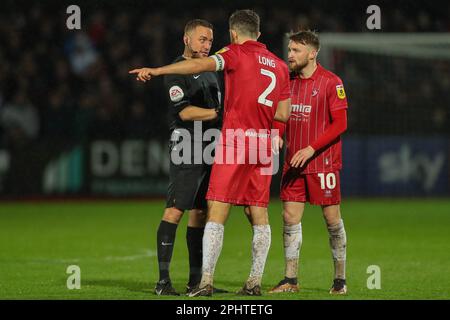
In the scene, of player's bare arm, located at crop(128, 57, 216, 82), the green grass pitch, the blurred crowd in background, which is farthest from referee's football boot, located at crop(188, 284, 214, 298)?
the blurred crowd in background

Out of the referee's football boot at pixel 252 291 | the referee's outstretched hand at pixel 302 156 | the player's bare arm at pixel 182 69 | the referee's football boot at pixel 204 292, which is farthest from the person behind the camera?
the referee's outstretched hand at pixel 302 156

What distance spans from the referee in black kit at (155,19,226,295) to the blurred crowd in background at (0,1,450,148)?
11830 mm

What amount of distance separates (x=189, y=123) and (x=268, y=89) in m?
0.78

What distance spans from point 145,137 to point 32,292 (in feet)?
39.4

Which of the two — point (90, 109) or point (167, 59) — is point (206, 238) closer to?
point (90, 109)

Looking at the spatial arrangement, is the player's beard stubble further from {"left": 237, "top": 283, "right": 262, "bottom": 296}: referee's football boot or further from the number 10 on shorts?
{"left": 237, "top": 283, "right": 262, "bottom": 296}: referee's football boot

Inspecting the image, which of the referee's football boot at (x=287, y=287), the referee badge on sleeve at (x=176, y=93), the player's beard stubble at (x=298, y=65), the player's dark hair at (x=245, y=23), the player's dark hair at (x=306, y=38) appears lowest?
the referee's football boot at (x=287, y=287)

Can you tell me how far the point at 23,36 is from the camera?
74.7ft

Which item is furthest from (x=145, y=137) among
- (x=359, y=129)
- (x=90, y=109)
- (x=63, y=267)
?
(x=63, y=267)

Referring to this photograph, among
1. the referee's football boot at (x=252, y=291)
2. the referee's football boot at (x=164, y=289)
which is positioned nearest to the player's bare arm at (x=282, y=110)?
the referee's football boot at (x=252, y=291)

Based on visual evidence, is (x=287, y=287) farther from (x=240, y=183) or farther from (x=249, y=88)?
(x=249, y=88)

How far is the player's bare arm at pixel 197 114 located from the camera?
8.04m

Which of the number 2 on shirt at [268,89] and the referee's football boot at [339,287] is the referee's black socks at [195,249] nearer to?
the referee's football boot at [339,287]

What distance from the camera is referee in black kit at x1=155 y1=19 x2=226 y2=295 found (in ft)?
26.6
